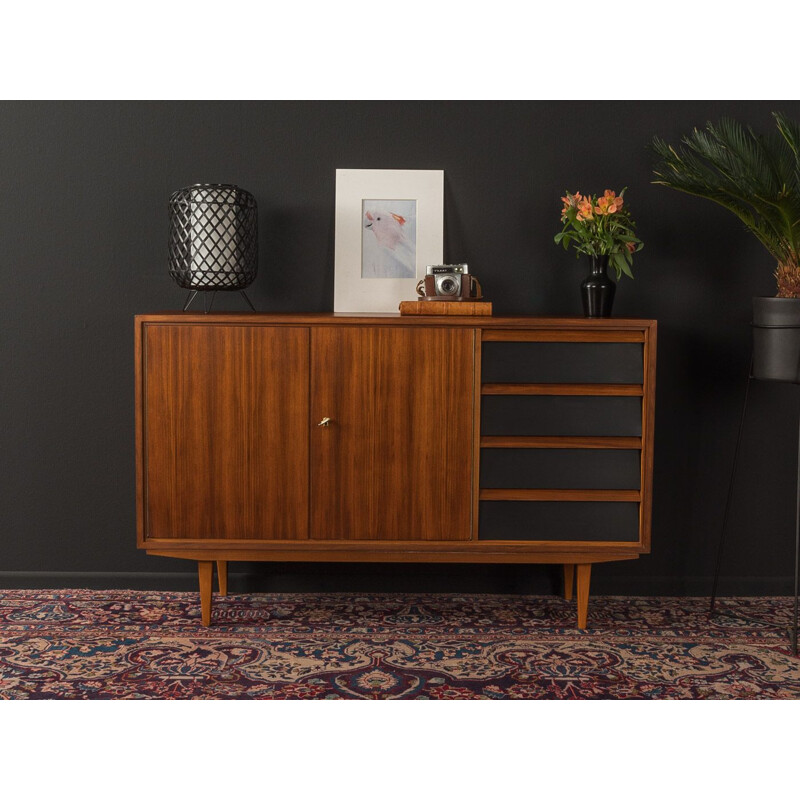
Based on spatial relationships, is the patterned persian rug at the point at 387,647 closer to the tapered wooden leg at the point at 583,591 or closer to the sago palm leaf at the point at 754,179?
the tapered wooden leg at the point at 583,591

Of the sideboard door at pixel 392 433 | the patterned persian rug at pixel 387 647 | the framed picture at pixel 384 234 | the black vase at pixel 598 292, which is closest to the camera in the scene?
the patterned persian rug at pixel 387 647

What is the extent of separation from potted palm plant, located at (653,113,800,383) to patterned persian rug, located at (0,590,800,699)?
3.36 feet

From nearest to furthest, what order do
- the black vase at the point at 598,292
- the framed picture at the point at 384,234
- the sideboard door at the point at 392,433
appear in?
the sideboard door at the point at 392,433 → the black vase at the point at 598,292 → the framed picture at the point at 384,234

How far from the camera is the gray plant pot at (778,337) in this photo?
3086 mm

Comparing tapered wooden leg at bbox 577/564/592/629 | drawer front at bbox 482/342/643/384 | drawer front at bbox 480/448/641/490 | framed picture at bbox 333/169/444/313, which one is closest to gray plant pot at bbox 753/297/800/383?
drawer front at bbox 482/342/643/384

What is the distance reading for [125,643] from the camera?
3082 millimetres

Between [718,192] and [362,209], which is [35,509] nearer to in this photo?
[362,209]

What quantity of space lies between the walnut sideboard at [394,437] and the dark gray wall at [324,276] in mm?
541

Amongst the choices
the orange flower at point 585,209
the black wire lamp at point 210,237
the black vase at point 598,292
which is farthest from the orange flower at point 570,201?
the black wire lamp at point 210,237

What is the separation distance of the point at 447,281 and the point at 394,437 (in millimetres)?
612

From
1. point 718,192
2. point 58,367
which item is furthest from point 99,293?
point 718,192

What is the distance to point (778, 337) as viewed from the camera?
10.2ft

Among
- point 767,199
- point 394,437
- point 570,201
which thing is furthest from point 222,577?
point 767,199

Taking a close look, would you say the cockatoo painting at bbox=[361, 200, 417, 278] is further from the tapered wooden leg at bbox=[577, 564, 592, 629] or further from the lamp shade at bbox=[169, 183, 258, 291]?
the tapered wooden leg at bbox=[577, 564, 592, 629]
